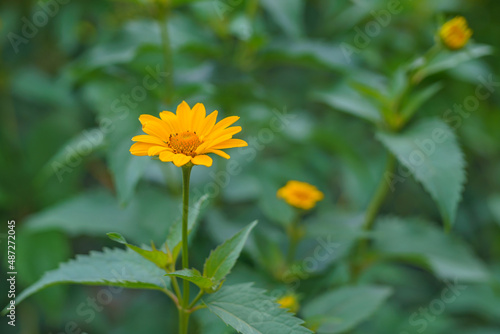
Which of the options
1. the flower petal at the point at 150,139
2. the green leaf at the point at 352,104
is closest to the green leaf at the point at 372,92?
the green leaf at the point at 352,104

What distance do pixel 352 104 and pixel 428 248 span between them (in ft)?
1.24

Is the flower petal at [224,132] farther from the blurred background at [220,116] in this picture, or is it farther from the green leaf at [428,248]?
the green leaf at [428,248]

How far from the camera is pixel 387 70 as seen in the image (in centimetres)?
140

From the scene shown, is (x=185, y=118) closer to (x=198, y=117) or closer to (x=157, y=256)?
(x=198, y=117)

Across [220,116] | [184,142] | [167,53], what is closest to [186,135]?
[184,142]

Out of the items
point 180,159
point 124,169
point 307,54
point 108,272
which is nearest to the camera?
point 180,159

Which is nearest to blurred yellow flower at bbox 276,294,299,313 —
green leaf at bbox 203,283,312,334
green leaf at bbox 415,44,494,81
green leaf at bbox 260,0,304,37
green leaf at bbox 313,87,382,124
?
green leaf at bbox 203,283,312,334

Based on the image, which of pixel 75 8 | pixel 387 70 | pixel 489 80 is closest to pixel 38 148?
pixel 75 8

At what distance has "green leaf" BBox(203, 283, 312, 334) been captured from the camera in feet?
1.98

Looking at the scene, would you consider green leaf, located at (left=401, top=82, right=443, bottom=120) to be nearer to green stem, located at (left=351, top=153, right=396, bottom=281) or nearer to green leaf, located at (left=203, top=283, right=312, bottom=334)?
green stem, located at (left=351, top=153, right=396, bottom=281)

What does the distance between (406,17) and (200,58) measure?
719 mm

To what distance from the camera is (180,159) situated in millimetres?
576

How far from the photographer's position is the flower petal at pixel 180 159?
0.57m

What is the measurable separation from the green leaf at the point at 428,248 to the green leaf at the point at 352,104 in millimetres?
253
